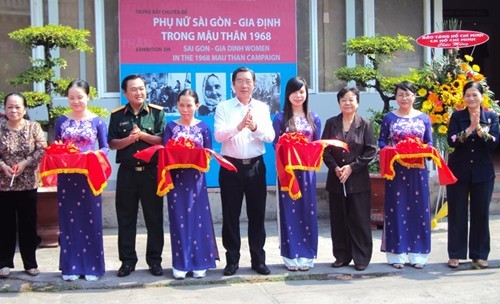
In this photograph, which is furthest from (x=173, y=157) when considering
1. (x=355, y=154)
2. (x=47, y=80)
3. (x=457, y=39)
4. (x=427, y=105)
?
(x=457, y=39)

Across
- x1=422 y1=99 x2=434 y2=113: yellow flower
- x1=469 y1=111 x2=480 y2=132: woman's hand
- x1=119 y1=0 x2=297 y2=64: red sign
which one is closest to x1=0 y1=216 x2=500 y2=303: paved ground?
x1=469 y1=111 x2=480 y2=132: woman's hand

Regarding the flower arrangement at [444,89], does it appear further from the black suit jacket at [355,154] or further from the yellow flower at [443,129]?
the black suit jacket at [355,154]

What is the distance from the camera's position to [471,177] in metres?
5.99

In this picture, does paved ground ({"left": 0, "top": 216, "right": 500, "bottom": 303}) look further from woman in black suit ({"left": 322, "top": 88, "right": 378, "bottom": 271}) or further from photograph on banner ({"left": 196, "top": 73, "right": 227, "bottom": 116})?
photograph on banner ({"left": 196, "top": 73, "right": 227, "bottom": 116})

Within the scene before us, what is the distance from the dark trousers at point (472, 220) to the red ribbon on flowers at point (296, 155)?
128 cm

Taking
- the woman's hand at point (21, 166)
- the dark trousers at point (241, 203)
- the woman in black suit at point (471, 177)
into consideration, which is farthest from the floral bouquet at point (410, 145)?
the woman's hand at point (21, 166)

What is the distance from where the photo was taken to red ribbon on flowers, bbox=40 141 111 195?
5.43 meters

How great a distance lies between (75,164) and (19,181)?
629mm

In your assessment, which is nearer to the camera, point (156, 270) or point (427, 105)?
point (156, 270)

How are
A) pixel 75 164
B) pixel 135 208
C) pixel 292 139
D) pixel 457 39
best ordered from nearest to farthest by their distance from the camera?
pixel 75 164
pixel 292 139
pixel 135 208
pixel 457 39

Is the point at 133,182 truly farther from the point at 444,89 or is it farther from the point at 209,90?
the point at 444,89

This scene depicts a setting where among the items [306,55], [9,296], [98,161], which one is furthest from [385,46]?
[9,296]

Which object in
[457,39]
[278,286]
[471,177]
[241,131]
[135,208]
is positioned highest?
[457,39]

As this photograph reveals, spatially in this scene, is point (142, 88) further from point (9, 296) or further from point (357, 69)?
point (357, 69)
